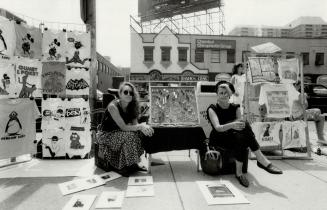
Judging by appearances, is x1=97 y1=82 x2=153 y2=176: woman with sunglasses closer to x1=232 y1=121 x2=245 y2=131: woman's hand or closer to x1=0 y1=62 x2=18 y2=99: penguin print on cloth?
x1=232 y1=121 x2=245 y2=131: woman's hand

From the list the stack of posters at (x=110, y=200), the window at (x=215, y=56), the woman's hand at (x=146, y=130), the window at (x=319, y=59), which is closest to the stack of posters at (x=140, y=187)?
the stack of posters at (x=110, y=200)

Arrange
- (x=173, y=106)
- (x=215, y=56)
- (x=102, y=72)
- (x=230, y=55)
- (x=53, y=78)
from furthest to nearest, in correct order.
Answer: (x=230, y=55) < (x=215, y=56) < (x=102, y=72) < (x=53, y=78) < (x=173, y=106)

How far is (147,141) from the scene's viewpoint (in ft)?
14.4

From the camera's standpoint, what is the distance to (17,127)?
16.0ft

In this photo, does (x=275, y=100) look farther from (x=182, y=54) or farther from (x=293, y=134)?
(x=182, y=54)

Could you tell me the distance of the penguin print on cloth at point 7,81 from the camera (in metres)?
4.66

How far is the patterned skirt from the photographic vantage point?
425 centimetres

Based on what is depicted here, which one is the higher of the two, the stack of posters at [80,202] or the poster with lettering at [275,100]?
the poster with lettering at [275,100]

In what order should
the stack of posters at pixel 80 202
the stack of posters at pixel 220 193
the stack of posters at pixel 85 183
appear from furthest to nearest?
1. the stack of posters at pixel 85 183
2. the stack of posters at pixel 220 193
3. the stack of posters at pixel 80 202

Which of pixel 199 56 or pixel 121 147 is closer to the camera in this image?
pixel 121 147

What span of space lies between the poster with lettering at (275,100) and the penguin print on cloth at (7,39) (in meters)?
4.31

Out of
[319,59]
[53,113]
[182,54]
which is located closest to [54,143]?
[53,113]

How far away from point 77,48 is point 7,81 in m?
1.31

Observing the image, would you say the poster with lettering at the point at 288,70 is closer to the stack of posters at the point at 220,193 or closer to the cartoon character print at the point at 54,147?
the stack of posters at the point at 220,193
